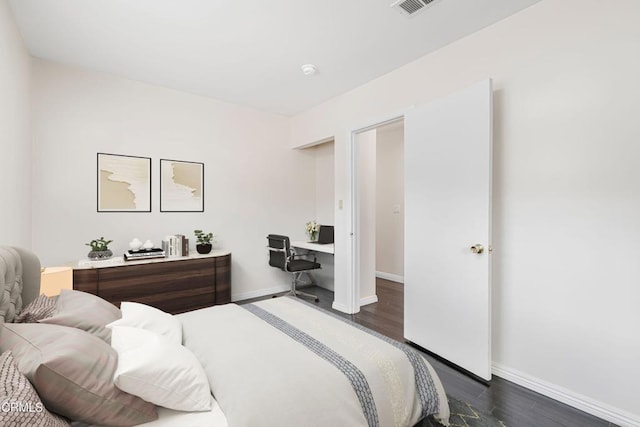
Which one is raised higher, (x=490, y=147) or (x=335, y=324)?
(x=490, y=147)

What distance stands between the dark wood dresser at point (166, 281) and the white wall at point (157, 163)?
479 mm

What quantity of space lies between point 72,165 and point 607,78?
4336 mm

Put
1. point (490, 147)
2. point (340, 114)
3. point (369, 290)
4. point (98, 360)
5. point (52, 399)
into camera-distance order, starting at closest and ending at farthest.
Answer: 1. point (52, 399)
2. point (98, 360)
3. point (490, 147)
4. point (340, 114)
5. point (369, 290)

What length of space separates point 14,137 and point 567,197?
3853 millimetres

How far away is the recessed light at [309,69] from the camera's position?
284cm

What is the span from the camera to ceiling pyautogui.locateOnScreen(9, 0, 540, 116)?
6.68 feet

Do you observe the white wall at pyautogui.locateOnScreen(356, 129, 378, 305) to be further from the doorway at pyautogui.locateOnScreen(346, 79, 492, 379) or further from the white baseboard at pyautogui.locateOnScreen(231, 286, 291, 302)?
the white baseboard at pyautogui.locateOnScreen(231, 286, 291, 302)

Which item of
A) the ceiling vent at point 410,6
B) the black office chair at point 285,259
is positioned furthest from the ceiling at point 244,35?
the black office chair at point 285,259

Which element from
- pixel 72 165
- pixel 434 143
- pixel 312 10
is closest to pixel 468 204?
pixel 434 143

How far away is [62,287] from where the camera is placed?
1845mm

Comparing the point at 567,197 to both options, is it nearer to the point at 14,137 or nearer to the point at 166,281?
the point at 166,281

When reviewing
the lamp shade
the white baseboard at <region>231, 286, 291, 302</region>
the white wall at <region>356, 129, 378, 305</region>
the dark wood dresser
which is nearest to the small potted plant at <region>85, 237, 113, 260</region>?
the dark wood dresser

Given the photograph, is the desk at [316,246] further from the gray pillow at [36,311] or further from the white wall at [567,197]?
the gray pillow at [36,311]

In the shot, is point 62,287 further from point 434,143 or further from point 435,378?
point 434,143
